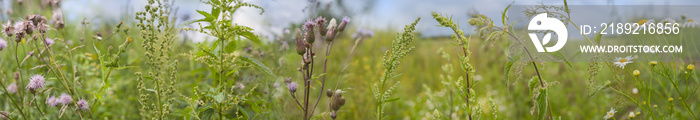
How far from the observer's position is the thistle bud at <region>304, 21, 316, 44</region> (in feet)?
4.23

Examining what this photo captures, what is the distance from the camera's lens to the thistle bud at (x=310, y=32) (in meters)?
1.29

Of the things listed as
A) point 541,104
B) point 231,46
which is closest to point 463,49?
point 541,104

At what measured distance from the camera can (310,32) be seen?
1297 mm

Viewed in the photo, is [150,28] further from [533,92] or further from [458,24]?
[533,92]

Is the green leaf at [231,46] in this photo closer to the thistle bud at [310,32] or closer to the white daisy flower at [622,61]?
the thistle bud at [310,32]

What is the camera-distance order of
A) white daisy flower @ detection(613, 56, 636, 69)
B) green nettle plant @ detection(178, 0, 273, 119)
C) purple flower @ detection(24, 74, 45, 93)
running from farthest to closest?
white daisy flower @ detection(613, 56, 636, 69) < purple flower @ detection(24, 74, 45, 93) < green nettle plant @ detection(178, 0, 273, 119)

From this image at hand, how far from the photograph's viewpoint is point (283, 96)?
7.13 feet

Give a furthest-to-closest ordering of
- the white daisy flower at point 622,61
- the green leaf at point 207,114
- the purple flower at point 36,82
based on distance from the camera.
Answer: the white daisy flower at point 622,61, the purple flower at point 36,82, the green leaf at point 207,114

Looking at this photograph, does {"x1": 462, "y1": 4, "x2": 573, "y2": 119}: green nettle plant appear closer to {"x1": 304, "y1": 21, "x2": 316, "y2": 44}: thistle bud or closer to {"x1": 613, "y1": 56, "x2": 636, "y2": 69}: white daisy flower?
{"x1": 304, "y1": 21, "x2": 316, "y2": 44}: thistle bud

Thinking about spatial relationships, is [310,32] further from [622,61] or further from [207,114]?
Answer: [622,61]

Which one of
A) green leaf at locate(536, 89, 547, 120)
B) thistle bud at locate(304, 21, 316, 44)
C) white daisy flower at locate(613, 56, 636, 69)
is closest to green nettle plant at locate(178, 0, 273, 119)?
thistle bud at locate(304, 21, 316, 44)

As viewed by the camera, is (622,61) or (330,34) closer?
(330,34)

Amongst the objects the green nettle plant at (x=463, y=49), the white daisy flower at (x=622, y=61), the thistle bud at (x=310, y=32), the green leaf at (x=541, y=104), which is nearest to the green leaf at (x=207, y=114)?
the thistle bud at (x=310, y=32)

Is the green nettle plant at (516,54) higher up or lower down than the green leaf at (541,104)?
higher up
